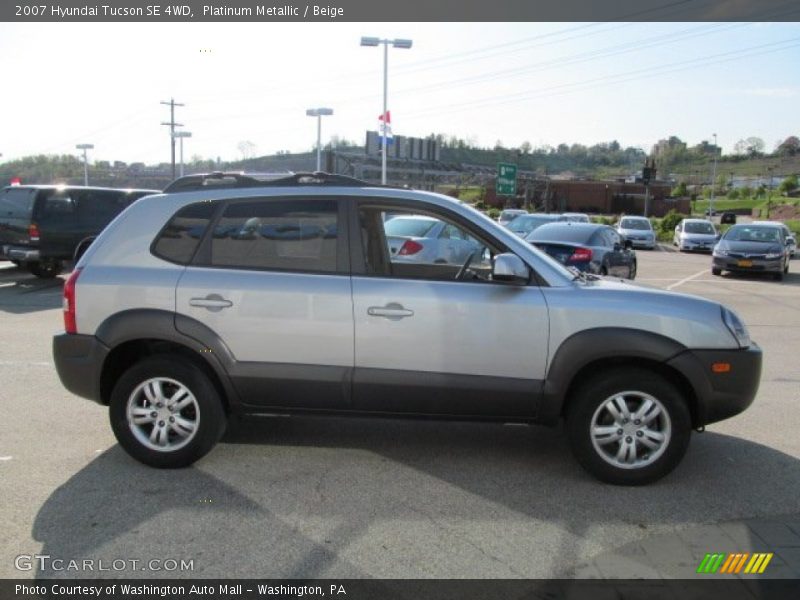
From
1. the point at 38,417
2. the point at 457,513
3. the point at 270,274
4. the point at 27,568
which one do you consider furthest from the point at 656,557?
the point at 38,417

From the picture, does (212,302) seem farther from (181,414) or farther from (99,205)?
(99,205)

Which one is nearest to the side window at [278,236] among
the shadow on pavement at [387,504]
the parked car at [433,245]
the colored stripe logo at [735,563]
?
the parked car at [433,245]

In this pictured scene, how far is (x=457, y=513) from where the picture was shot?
405 centimetres

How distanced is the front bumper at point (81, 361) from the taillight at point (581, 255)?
9.35 metres

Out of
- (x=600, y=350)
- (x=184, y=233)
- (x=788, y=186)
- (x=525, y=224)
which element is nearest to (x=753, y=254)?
(x=525, y=224)

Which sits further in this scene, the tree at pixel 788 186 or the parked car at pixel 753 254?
the tree at pixel 788 186

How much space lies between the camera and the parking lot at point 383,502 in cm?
353

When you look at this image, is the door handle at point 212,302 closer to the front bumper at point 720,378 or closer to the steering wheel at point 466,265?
the steering wheel at point 466,265

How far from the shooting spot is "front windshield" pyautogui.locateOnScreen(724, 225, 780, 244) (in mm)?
20031

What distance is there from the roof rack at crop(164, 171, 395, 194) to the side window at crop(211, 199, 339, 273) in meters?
0.22

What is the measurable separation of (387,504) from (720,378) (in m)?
2.24

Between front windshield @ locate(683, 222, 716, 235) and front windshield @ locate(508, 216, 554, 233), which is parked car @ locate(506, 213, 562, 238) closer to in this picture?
front windshield @ locate(508, 216, 554, 233)

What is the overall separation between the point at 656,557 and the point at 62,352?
3.86m

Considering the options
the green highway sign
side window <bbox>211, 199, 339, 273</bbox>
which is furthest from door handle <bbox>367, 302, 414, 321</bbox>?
the green highway sign
